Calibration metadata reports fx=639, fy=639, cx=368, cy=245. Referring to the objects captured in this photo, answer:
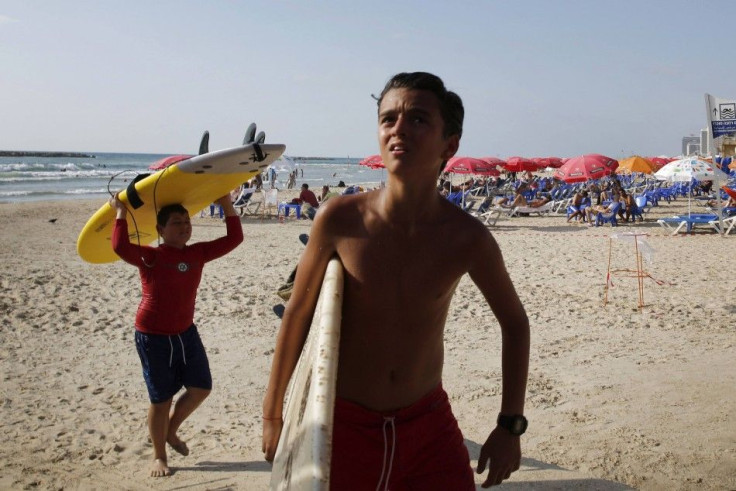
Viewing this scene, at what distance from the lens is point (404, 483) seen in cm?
190

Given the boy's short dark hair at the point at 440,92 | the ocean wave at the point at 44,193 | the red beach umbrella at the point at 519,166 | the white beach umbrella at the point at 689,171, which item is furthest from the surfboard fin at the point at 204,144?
the ocean wave at the point at 44,193

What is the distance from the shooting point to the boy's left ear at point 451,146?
1.93m

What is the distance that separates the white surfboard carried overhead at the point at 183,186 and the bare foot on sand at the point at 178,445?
3.66 ft

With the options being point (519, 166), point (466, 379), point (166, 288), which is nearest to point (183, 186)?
point (166, 288)

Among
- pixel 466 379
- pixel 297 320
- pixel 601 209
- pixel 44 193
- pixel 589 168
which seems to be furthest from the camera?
pixel 44 193

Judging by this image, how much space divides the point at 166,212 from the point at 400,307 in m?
1.89

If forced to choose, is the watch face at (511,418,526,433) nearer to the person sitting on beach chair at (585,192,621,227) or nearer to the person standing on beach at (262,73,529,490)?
the person standing on beach at (262,73,529,490)

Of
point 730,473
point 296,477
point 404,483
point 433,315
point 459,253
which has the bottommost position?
point 730,473

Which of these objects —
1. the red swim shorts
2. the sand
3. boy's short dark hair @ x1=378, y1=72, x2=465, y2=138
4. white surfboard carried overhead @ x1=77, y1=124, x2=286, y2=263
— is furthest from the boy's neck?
the sand

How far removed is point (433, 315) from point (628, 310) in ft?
19.6

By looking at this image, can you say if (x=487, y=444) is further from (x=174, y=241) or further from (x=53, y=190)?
(x=53, y=190)

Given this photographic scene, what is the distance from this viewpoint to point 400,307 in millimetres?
1885

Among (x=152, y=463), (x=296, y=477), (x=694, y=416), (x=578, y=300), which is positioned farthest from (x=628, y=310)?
(x=296, y=477)

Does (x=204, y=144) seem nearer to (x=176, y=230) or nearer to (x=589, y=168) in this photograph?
(x=176, y=230)
